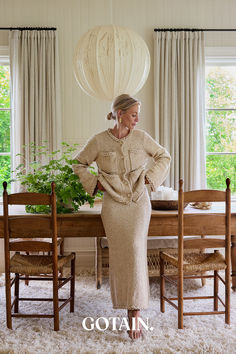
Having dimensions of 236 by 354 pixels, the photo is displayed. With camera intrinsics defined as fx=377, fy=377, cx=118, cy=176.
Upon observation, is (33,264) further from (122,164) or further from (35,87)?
(35,87)

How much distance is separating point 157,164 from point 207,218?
0.51 meters

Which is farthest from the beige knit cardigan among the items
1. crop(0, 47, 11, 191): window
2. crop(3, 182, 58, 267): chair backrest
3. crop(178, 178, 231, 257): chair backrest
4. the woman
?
crop(0, 47, 11, 191): window

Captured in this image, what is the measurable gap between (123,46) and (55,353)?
221cm

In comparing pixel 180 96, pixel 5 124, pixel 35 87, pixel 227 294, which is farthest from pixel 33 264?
pixel 180 96

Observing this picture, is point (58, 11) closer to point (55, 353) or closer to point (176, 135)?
point (176, 135)

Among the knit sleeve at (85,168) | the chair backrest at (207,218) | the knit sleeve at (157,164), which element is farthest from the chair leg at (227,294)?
the knit sleeve at (85,168)

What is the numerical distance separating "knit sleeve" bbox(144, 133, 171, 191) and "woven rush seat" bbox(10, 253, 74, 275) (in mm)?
864

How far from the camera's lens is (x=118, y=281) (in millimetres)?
2508

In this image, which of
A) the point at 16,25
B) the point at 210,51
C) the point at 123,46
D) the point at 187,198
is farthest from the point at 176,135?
the point at 16,25

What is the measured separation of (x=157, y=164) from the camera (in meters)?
2.69

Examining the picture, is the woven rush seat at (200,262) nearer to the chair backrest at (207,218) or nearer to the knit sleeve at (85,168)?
the chair backrest at (207,218)

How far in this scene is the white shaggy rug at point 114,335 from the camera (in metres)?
2.32

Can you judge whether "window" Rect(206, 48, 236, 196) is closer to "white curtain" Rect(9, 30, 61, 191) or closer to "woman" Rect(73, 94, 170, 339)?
"white curtain" Rect(9, 30, 61, 191)

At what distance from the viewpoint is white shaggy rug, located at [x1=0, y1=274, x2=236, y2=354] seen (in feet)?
7.62
